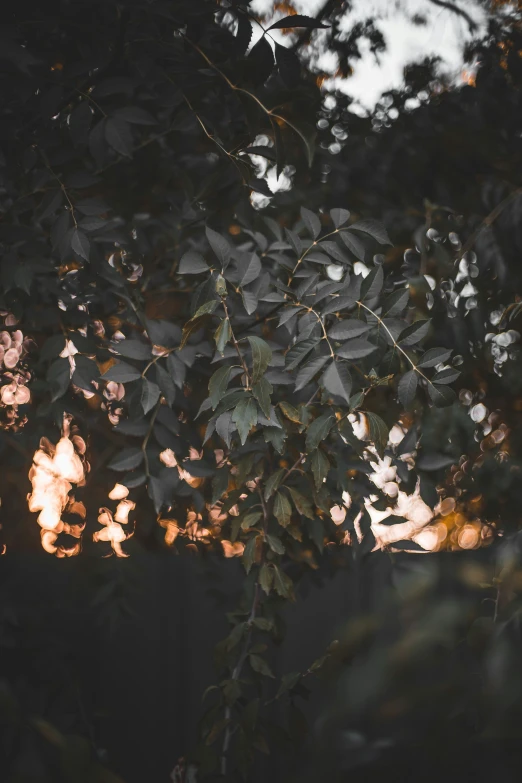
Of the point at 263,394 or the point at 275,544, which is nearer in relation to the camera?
the point at 263,394

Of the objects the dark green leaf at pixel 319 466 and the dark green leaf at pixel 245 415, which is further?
the dark green leaf at pixel 319 466

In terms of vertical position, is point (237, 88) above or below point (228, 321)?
above

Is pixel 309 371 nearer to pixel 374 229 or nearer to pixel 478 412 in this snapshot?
pixel 374 229

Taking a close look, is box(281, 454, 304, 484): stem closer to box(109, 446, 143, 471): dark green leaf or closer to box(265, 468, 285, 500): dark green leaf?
box(265, 468, 285, 500): dark green leaf

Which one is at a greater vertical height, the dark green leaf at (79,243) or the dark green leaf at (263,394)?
the dark green leaf at (79,243)

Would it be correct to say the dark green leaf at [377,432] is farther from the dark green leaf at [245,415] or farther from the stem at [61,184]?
the stem at [61,184]

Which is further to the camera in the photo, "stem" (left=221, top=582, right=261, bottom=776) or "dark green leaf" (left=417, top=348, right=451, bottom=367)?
"stem" (left=221, top=582, right=261, bottom=776)

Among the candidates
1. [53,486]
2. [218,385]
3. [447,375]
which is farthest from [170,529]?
[447,375]

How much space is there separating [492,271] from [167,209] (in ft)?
2.58

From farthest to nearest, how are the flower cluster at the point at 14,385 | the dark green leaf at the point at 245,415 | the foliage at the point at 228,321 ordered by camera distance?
the flower cluster at the point at 14,385, the foliage at the point at 228,321, the dark green leaf at the point at 245,415

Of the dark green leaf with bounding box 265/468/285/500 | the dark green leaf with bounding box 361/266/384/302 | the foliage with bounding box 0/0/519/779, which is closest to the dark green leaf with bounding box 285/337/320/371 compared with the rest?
the foliage with bounding box 0/0/519/779

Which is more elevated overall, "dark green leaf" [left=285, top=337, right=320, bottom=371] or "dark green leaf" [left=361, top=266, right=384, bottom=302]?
"dark green leaf" [left=361, top=266, right=384, bottom=302]

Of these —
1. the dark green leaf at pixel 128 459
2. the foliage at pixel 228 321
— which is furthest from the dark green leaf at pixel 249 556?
the dark green leaf at pixel 128 459

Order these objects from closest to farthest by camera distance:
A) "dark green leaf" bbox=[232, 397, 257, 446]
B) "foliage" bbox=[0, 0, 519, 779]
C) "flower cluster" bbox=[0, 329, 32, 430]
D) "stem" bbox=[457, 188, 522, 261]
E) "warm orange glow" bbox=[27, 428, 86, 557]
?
"dark green leaf" bbox=[232, 397, 257, 446] → "foliage" bbox=[0, 0, 519, 779] → "stem" bbox=[457, 188, 522, 261] → "flower cluster" bbox=[0, 329, 32, 430] → "warm orange glow" bbox=[27, 428, 86, 557]
